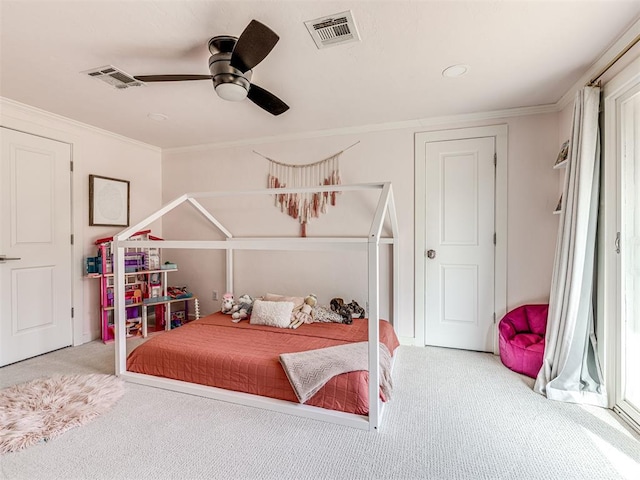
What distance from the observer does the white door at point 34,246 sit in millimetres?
2684

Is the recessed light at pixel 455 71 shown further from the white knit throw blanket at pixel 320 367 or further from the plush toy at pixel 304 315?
the plush toy at pixel 304 315

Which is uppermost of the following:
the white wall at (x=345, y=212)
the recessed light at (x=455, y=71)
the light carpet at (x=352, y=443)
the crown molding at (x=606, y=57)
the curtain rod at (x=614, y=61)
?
the recessed light at (x=455, y=71)

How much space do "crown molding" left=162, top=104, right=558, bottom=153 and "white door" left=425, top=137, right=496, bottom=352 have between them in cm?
21

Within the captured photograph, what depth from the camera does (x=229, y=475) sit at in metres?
1.45

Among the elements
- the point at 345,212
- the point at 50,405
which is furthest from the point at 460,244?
the point at 50,405

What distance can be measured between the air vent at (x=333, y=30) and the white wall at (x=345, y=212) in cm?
152

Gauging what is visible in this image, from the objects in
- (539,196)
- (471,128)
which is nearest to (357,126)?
(471,128)

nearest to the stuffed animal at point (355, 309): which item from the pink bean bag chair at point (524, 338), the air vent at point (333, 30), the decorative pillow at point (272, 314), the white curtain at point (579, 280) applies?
the decorative pillow at point (272, 314)

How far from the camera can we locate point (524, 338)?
2617mm

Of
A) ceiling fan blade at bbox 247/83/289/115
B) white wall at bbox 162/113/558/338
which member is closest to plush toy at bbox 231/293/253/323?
white wall at bbox 162/113/558/338

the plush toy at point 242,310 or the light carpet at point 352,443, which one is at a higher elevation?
the plush toy at point 242,310

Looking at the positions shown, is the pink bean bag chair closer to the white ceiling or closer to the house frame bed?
the house frame bed

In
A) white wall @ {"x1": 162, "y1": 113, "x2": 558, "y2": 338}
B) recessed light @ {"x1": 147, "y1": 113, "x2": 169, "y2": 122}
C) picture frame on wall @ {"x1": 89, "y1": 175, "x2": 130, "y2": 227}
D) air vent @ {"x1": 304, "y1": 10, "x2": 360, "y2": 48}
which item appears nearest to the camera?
air vent @ {"x1": 304, "y1": 10, "x2": 360, "y2": 48}

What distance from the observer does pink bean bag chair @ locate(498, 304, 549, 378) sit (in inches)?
96.0
